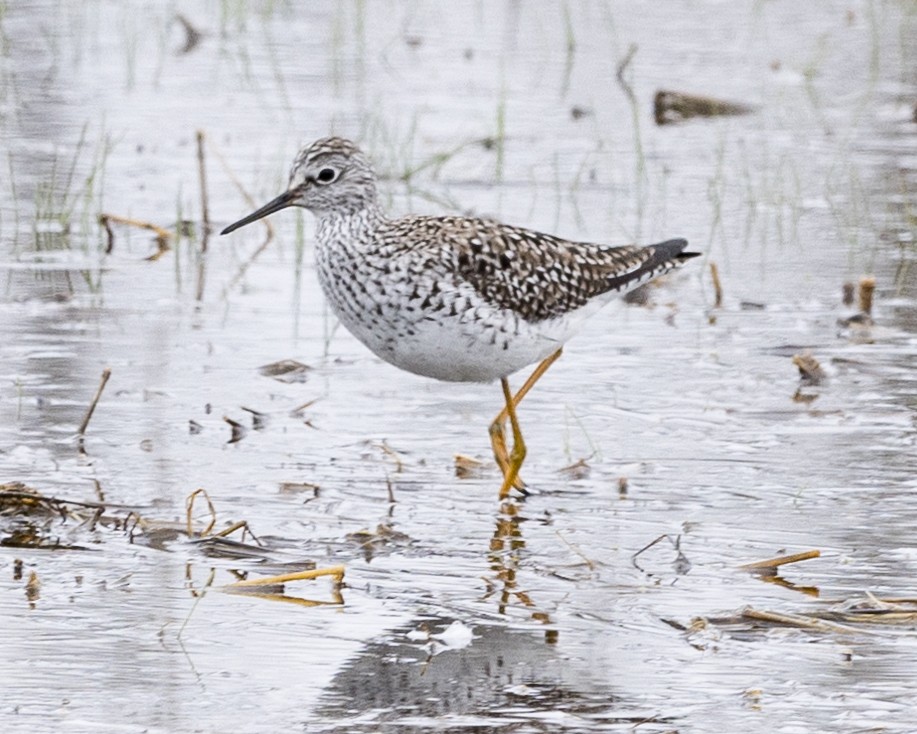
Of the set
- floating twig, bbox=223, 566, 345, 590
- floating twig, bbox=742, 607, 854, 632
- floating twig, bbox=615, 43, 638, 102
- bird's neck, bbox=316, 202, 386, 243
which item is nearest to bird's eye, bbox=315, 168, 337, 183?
bird's neck, bbox=316, 202, 386, 243

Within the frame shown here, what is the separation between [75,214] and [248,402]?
333 centimetres

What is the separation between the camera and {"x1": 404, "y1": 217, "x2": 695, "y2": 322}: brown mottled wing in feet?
23.0

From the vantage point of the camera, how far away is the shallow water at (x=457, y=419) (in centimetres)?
519

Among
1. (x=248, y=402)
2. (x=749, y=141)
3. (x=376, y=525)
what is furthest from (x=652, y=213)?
(x=376, y=525)

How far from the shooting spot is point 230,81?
47.5ft

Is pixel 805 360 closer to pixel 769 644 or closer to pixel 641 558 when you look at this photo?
pixel 641 558

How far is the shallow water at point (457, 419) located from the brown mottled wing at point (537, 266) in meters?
0.57

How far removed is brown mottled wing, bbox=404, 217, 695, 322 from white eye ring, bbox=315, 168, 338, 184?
454 mm

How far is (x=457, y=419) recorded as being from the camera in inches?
312

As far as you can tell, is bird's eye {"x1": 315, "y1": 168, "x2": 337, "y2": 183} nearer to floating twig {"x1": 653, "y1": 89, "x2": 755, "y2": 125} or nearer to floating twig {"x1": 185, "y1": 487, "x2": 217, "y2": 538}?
floating twig {"x1": 185, "y1": 487, "x2": 217, "y2": 538}

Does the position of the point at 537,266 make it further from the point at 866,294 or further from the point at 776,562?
the point at 866,294

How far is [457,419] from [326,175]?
3.96ft

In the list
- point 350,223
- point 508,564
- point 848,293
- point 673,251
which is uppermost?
point 350,223

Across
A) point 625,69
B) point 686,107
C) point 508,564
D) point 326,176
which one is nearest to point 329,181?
point 326,176
